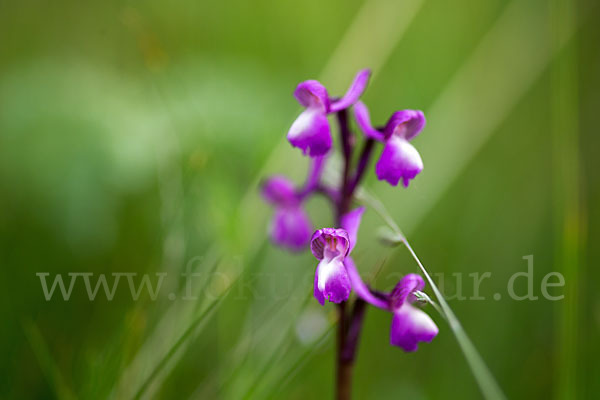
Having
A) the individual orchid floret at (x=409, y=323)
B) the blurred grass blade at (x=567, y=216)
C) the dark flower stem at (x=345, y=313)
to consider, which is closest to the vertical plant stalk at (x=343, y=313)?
the dark flower stem at (x=345, y=313)

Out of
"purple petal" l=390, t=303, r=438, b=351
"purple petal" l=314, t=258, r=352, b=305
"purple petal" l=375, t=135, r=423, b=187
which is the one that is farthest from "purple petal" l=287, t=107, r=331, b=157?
"purple petal" l=390, t=303, r=438, b=351

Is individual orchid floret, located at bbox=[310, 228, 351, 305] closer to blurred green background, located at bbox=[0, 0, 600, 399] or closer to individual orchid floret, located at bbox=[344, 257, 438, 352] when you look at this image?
individual orchid floret, located at bbox=[344, 257, 438, 352]

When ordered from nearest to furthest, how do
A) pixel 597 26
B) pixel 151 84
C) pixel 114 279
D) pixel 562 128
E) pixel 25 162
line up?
pixel 562 128 → pixel 25 162 → pixel 114 279 → pixel 151 84 → pixel 597 26

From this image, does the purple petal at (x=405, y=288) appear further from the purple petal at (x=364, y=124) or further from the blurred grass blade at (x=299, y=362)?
the purple petal at (x=364, y=124)

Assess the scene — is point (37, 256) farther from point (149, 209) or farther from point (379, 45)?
point (379, 45)

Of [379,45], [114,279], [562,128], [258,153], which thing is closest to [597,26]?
[379,45]
